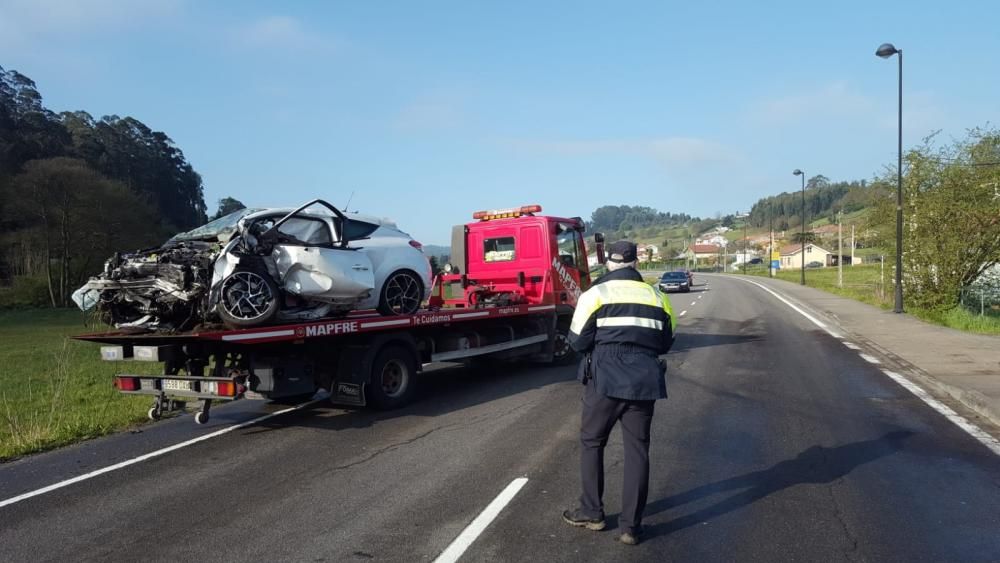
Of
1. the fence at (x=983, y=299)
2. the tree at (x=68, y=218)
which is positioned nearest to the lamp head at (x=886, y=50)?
the fence at (x=983, y=299)

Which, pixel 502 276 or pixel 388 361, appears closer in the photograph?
pixel 388 361

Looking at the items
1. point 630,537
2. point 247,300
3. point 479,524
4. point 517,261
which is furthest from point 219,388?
point 517,261

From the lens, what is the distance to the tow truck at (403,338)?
6992 mm

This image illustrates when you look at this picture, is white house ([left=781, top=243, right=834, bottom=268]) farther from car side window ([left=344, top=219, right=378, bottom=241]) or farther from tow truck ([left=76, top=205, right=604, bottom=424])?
car side window ([left=344, top=219, right=378, bottom=241])

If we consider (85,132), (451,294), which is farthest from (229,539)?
(85,132)

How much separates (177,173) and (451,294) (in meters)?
75.5

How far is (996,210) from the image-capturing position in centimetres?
2002

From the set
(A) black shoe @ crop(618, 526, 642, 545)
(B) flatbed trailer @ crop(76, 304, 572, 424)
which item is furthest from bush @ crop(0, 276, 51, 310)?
(A) black shoe @ crop(618, 526, 642, 545)

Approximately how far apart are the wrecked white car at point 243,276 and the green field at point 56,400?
144 centimetres

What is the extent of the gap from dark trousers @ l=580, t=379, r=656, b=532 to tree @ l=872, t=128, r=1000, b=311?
20646 millimetres

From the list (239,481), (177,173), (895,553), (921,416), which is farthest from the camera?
(177,173)

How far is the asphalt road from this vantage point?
14.0 ft

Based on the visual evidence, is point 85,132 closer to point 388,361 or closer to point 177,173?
point 177,173

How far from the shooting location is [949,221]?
2106cm
